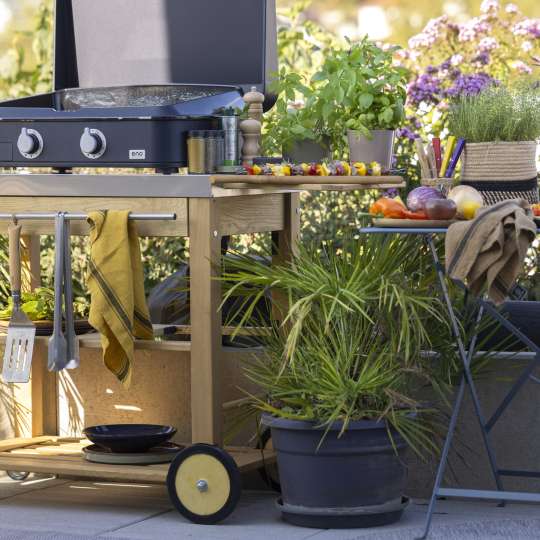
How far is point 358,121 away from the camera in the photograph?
3914 mm

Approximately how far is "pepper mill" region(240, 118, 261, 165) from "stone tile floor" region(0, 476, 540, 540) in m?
0.99

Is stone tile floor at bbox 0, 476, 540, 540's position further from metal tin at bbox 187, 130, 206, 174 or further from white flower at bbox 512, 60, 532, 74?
white flower at bbox 512, 60, 532, 74

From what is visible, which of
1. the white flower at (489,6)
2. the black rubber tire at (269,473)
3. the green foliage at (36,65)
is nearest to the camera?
the black rubber tire at (269,473)

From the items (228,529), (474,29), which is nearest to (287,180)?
(228,529)

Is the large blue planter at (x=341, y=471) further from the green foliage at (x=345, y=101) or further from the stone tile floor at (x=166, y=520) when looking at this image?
the green foliage at (x=345, y=101)

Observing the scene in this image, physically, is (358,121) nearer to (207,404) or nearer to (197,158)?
(197,158)

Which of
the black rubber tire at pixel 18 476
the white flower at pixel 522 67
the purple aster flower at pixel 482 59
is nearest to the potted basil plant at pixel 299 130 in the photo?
the black rubber tire at pixel 18 476

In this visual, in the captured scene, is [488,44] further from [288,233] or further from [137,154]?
[137,154]

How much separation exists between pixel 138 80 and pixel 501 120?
1.21 m

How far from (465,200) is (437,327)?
470 mm

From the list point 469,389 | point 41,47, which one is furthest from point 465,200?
point 41,47

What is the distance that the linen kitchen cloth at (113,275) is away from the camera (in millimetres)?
3680

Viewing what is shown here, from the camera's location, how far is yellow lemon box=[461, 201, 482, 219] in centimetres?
346

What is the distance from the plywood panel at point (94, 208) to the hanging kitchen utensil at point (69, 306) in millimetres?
45
